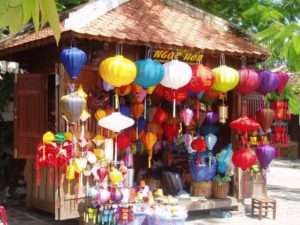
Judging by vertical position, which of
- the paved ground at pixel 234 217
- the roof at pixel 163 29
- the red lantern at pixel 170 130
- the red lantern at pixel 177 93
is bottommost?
the paved ground at pixel 234 217

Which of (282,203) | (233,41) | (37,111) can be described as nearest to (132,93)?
(37,111)

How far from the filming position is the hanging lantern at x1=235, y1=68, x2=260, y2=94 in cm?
786

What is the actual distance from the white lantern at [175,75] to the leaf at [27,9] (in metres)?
6.04

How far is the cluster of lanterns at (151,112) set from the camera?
652 centimetres

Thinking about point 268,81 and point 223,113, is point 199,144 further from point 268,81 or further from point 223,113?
point 268,81

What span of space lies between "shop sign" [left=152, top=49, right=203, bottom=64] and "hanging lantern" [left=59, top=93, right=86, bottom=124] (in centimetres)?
179

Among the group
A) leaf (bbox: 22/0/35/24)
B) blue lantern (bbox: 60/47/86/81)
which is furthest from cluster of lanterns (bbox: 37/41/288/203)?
→ leaf (bbox: 22/0/35/24)

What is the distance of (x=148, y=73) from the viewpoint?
22.1 feet

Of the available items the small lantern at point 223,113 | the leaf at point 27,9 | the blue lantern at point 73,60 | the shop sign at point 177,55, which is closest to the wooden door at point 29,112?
the blue lantern at point 73,60

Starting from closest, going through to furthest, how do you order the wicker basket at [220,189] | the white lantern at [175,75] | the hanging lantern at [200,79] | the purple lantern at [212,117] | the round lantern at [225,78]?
1. the white lantern at [175,75]
2. the hanging lantern at [200,79]
3. the round lantern at [225,78]
4. the wicker basket at [220,189]
5. the purple lantern at [212,117]

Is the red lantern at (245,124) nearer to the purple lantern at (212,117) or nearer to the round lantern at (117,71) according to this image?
the purple lantern at (212,117)

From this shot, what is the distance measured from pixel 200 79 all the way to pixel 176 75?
461 mm

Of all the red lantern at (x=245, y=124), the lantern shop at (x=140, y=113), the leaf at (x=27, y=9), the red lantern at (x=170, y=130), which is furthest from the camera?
the red lantern at (x=170, y=130)

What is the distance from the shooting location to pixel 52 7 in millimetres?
963
